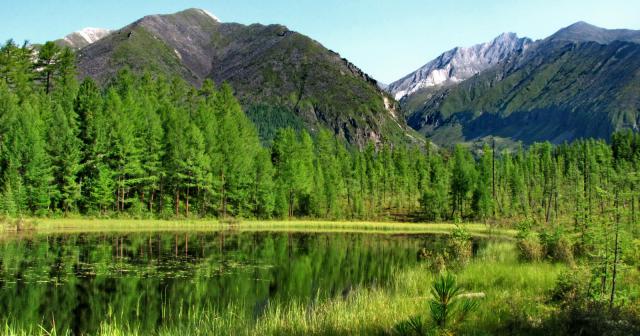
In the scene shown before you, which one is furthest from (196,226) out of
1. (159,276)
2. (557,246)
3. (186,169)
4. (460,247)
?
(557,246)

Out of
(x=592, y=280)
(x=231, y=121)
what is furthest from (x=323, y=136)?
(x=592, y=280)

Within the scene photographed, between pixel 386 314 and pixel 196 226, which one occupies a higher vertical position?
pixel 386 314

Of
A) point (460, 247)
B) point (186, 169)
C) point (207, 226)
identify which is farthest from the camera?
point (186, 169)

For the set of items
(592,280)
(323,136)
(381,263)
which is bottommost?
(381,263)

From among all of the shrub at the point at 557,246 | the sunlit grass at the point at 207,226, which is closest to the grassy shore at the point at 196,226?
the sunlit grass at the point at 207,226

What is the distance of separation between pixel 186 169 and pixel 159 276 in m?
53.0

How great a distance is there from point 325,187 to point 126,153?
3786cm

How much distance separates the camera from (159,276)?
26766 mm

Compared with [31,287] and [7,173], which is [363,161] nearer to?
[7,173]

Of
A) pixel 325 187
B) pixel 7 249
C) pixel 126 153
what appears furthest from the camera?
pixel 325 187

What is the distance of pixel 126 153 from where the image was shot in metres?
72.7

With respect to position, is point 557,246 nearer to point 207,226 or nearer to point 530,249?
point 530,249

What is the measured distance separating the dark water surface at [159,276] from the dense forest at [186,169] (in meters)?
21.9

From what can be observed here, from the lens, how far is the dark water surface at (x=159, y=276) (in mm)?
19031
